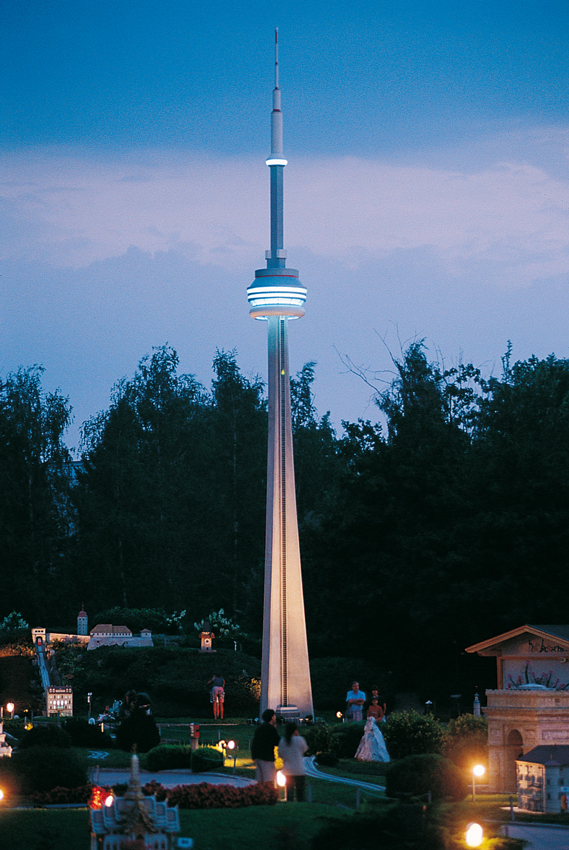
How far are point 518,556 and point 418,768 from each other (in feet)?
75.8

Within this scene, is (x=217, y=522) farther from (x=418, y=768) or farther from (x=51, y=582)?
(x=418, y=768)

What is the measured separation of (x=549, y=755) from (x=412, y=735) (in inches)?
299

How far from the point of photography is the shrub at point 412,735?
2767 centimetres

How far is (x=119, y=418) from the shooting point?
238 feet

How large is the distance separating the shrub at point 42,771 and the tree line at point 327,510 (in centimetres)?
2282

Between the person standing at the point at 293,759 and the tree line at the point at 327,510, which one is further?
the tree line at the point at 327,510

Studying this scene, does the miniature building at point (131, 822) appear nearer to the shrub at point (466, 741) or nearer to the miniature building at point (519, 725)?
the miniature building at point (519, 725)

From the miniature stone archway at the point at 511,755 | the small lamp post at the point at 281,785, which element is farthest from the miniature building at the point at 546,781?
the small lamp post at the point at 281,785

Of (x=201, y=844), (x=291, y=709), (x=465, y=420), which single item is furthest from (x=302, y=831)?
(x=465, y=420)

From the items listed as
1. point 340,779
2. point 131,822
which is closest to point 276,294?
point 340,779

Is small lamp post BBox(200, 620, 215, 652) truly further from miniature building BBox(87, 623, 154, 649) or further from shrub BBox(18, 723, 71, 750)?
shrub BBox(18, 723, 71, 750)

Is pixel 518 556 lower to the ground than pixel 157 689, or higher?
higher

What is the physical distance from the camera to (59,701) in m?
40.6

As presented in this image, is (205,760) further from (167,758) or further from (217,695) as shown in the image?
(217,695)
